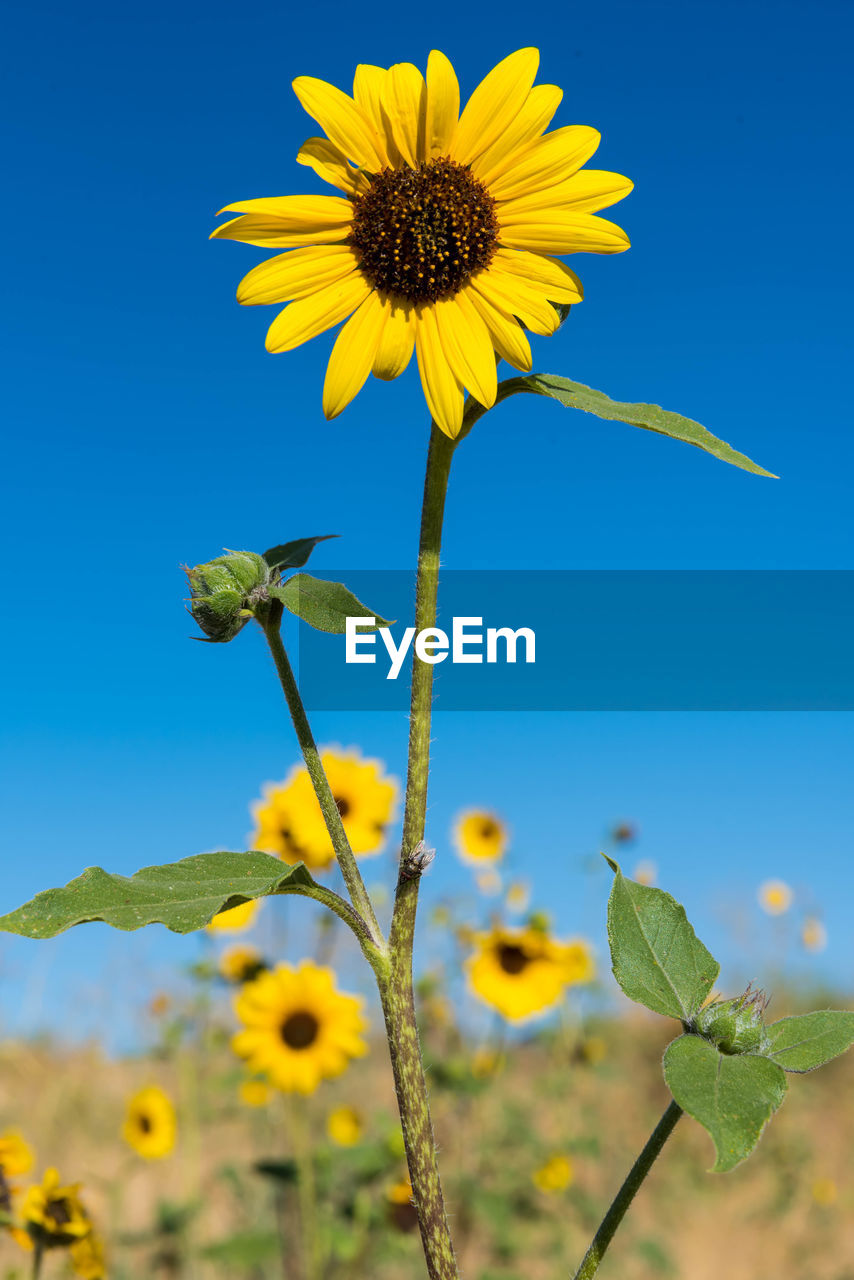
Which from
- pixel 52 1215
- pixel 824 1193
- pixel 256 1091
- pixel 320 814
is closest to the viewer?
pixel 52 1215

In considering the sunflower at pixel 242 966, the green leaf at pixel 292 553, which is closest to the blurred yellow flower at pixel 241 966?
the sunflower at pixel 242 966

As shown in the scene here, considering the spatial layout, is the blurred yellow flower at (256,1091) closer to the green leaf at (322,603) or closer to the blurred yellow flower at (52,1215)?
→ the blurred yellow flower at (52,1215)

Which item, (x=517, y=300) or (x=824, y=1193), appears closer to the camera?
(x=517, y=300)

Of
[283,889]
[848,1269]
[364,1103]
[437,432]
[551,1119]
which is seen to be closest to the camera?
[283,889]

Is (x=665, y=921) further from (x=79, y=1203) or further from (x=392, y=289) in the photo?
(x=79, y=1203)

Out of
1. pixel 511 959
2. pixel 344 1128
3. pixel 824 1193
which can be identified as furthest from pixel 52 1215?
pixel 824 1193

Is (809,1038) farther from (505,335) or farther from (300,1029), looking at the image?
(300,1029)

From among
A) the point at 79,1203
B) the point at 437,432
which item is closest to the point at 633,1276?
the point at 79,1203
